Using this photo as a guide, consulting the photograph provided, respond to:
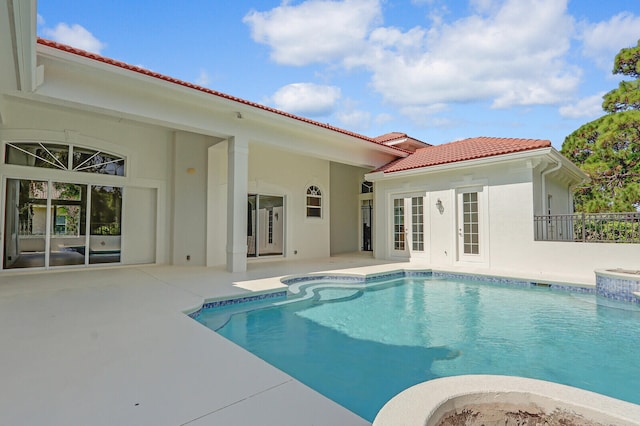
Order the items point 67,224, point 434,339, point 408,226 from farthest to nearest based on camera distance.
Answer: point 408,226, point 67,224, point 434,339

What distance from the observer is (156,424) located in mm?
2109

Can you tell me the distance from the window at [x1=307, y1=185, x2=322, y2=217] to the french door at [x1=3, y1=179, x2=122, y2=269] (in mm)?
6632

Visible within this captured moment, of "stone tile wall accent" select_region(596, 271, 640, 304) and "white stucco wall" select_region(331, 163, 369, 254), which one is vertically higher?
"white stucco wall" select_region(331, 163, 369, 254)

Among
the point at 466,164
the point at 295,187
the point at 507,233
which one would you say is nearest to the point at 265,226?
the point at 295,187

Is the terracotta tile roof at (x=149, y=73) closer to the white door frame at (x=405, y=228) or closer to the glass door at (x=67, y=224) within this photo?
the glass door at (x=67, y=224)

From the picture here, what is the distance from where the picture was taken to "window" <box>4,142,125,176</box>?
812 cm

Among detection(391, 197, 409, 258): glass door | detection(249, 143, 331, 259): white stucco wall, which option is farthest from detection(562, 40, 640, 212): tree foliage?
detection(249, 143, 331, 259): white stucco wall

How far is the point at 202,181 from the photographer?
409 inches

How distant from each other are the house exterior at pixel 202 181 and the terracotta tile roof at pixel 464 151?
2.9 inches

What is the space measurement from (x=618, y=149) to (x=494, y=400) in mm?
18511

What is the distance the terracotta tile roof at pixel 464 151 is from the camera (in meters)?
9.37

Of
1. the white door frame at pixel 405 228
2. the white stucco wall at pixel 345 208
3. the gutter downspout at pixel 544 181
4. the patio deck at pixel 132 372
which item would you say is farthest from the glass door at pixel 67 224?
the gutter downspout at pixel 544 181

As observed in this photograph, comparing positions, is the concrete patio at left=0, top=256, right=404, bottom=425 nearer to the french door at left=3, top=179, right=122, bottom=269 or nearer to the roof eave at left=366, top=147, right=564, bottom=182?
the french door at left=3, top=179, right=122, bottom=269

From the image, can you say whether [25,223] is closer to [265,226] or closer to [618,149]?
[265,226]
